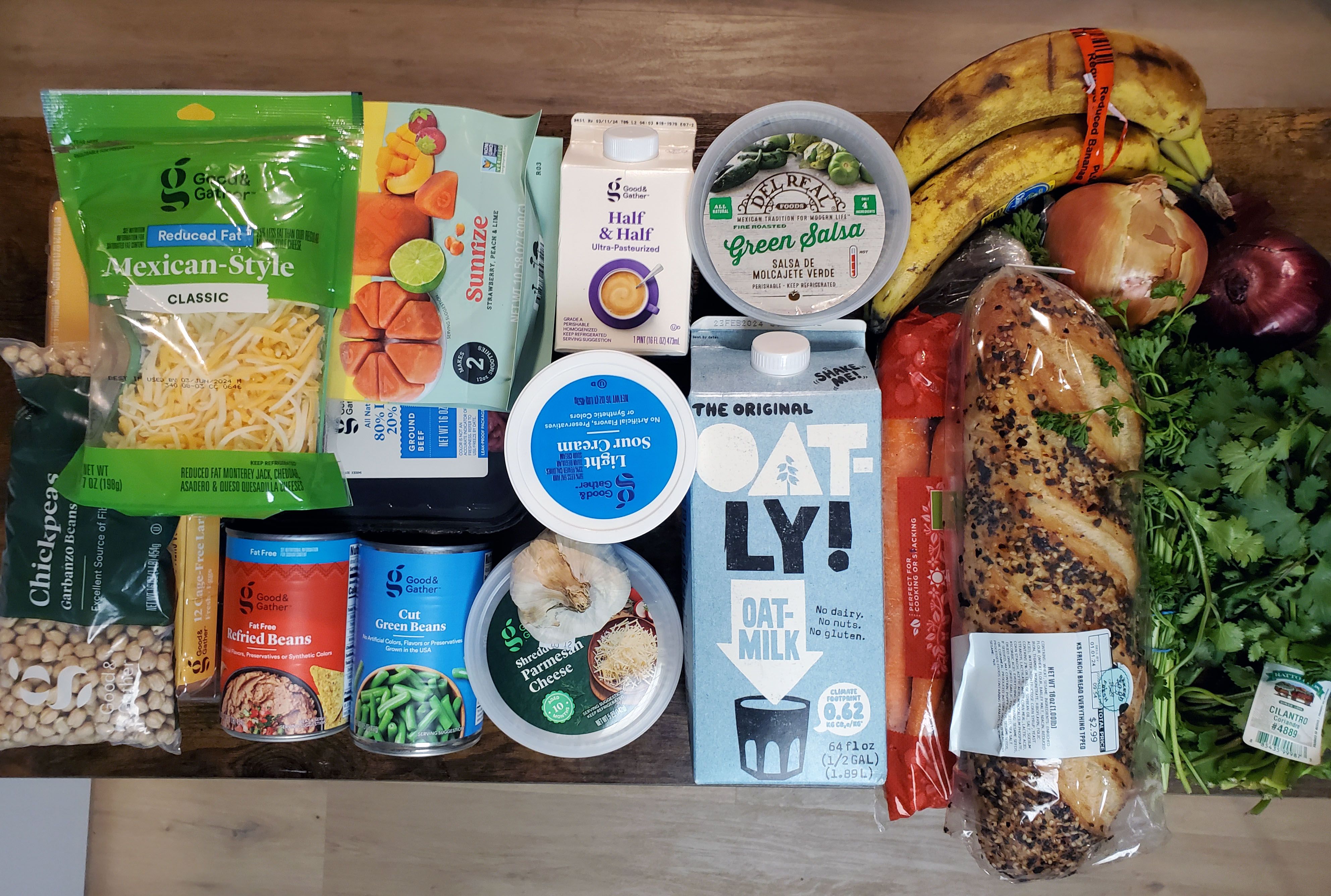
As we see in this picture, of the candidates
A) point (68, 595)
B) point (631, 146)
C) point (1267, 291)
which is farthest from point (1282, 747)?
point (68, 595)

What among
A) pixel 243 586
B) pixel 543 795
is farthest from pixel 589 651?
pixel 543 795

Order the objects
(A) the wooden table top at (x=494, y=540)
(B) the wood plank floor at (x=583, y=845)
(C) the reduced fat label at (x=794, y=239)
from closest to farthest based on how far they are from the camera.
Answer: (C) the reduced fat label at (x=794, y=239) → (A) the wooden table top at (x=494, y=540) → (B) the wood plank floor at (x=583, y=845)

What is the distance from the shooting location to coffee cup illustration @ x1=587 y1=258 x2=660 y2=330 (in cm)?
95

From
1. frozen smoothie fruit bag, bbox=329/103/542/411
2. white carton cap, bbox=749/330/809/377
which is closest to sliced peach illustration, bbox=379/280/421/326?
frozen smoothie fruit bag, bbox=329/103/542/411

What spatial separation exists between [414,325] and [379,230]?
13cm

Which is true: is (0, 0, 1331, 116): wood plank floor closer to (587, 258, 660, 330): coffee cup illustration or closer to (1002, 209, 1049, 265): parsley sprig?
(1002, 209, 1049, 265): parsley sprig

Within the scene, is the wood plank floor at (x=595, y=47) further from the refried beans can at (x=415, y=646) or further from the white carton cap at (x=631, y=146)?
the refried beans can at (x=415, y=646)

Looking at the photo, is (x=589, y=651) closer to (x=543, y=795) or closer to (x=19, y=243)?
(x=543, y=795)

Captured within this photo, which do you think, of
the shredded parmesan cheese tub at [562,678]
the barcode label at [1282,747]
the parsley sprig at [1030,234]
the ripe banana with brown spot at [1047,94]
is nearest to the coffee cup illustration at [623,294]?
the shredded parmesan cheese tub at [562,678]

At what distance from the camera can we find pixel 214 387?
90cm

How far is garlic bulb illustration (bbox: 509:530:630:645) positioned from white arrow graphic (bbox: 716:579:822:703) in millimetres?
155

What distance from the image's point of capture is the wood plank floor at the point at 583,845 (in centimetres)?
153

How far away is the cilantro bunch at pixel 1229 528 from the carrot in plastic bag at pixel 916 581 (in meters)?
0.21

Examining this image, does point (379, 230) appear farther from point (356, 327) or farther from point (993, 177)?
point (993, 177)
